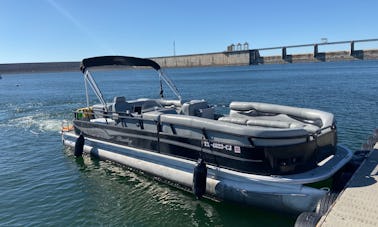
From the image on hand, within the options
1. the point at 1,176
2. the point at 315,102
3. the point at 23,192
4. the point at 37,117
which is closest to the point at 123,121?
the point at 23,192

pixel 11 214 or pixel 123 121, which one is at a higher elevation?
pixel 123 121

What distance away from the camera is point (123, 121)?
9.40m

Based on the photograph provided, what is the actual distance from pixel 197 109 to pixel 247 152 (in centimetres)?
322

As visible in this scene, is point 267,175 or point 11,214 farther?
point 11,214

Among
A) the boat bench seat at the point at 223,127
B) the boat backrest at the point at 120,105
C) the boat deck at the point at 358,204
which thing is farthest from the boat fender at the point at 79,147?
the boat deck at the point at 358,204

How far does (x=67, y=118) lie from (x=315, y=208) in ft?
54.7

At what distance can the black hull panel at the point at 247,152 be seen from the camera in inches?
242

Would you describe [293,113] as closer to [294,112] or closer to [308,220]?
[294,112]

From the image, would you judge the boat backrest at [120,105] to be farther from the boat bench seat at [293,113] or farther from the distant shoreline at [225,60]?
the distant shoreline at [225,60]

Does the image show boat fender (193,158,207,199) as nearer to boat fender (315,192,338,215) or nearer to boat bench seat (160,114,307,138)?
boat bench seat (160,114,307,138)

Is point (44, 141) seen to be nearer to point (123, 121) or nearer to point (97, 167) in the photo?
point (97, 167)

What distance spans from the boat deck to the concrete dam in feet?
364

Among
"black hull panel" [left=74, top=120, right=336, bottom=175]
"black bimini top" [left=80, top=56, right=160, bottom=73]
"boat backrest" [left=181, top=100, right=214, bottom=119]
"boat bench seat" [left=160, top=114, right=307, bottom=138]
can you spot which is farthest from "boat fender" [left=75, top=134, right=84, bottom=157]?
"boat bench seat" [left=160, top=114, right=307, bottom=138]

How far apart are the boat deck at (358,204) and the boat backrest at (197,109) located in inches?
170
